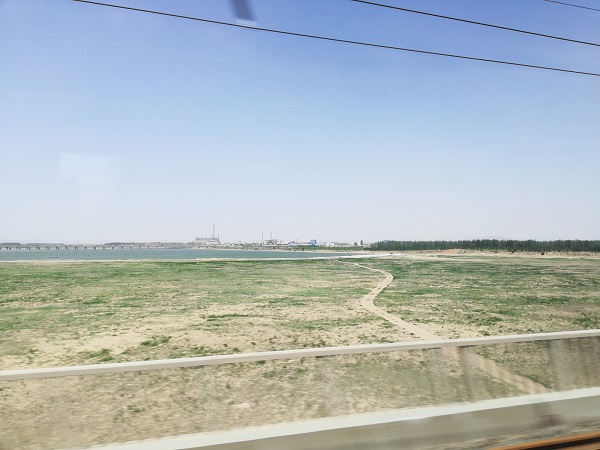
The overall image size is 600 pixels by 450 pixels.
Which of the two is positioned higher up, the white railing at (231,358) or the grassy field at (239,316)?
the white railing at (231,358)

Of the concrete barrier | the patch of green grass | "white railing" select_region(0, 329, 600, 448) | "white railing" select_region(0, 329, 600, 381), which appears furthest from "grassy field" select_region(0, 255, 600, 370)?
the concrete barrier

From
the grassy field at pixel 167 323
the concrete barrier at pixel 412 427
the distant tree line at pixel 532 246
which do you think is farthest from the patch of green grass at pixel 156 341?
the distant tree line at pixel 532 246

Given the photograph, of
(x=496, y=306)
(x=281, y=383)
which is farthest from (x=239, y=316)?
(x=496, y=306)

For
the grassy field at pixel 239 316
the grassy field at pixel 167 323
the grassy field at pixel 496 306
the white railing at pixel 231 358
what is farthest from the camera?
the grassy field at pixel 496 306

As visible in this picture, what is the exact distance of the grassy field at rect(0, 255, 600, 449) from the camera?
5168mm

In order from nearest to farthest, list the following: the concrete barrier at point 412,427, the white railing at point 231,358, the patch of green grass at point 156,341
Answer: the concrete barrier at point 412,427
the white railing at point 231,358
the patch of green grass at point 156,341

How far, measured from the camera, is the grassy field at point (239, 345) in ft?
17.0

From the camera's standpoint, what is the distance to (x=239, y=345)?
1568 centimetres

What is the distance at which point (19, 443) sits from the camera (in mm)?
4816

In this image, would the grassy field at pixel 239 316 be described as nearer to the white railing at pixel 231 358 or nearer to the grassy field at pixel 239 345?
the grassy field at pixel 239 345

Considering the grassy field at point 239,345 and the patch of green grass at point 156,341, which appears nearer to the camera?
the grassy field at point 239,345

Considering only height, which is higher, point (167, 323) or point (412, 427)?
point (412, 427)

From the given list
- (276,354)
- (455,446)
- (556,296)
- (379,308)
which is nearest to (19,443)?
(276,354)

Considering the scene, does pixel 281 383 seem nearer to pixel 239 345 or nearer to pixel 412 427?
pixel 412 427
